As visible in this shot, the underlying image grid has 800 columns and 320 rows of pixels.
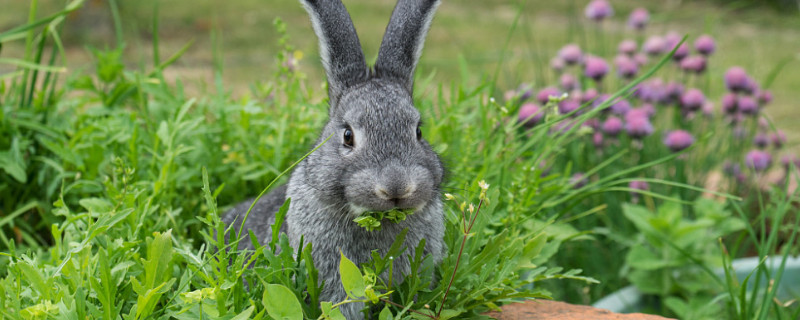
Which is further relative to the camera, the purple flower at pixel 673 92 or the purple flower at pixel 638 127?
the purple flower at pixel 673 92

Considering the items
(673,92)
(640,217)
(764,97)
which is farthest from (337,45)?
(764,97)

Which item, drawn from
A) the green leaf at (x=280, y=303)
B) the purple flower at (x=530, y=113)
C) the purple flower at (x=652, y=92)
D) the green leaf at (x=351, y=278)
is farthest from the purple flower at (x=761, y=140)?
the green leaf at (x=280, y=303)

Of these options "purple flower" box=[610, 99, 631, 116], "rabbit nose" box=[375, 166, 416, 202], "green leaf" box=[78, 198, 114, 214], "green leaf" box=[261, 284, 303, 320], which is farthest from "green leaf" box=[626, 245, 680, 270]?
"green leaf" box=[78, 198, 114, 214]

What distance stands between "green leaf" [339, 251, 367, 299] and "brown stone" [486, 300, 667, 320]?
670 mm

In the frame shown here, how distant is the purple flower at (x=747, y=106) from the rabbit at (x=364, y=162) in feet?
8.37

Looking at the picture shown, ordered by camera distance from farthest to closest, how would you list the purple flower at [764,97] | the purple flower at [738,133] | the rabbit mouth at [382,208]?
the purple flower at [738,133], the purple flower at [764,97], the rabbit mouth at [382,208]

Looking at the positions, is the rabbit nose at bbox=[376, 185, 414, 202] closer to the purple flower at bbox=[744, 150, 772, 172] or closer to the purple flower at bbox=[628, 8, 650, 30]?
the purple flower at bbox=[744, 150, 772, 172]

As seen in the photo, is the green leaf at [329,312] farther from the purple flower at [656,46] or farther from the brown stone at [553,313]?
the purple flower at [656,46]

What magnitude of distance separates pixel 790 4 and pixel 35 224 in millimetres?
9961

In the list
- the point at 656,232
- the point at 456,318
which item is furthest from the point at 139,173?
the point at 656,232

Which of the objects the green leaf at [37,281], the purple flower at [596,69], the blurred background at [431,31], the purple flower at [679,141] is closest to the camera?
the green leaf at [37,281]

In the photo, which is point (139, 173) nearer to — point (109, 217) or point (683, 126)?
point (109, 217)

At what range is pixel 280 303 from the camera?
1914 mm

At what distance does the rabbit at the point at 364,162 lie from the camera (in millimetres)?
2211
